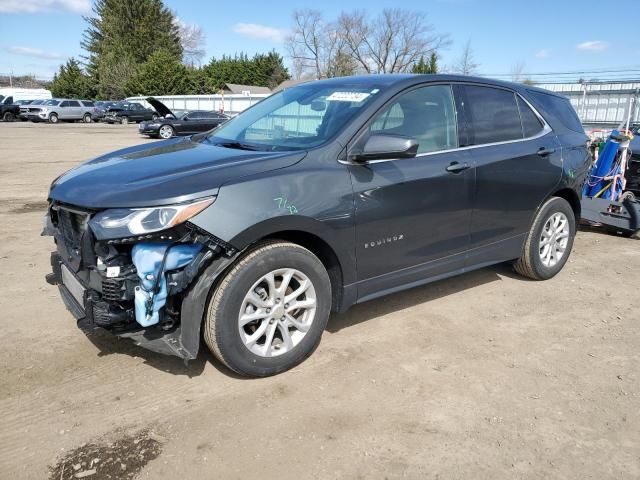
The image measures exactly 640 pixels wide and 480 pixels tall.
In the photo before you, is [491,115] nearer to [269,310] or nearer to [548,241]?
[548,241]

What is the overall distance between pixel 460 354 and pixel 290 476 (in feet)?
5.36

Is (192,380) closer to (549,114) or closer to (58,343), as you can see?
(58,343)

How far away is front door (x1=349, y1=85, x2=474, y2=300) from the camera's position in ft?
11.3

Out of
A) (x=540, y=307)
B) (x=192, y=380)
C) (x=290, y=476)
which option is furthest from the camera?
(x=540, y=307)

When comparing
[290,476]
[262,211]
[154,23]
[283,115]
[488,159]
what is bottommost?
[290,476]

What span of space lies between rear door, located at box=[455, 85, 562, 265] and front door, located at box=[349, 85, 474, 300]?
168 mm

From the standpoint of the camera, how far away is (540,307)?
4465 millimetres

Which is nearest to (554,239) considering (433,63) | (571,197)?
(571,197)

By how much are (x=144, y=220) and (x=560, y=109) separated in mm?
4161

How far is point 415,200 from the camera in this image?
363 cm

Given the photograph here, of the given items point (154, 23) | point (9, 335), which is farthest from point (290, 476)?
point (154, 23)

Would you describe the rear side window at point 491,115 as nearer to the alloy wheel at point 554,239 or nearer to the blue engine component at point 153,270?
the alloy wheel at point 554,239

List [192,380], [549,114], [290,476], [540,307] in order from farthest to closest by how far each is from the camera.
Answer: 1. [549,114]
2. [540,307]
3. [192,380]
4. [290,476]

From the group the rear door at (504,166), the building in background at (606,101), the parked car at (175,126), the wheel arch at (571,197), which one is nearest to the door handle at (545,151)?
the rear door at (504,166)
